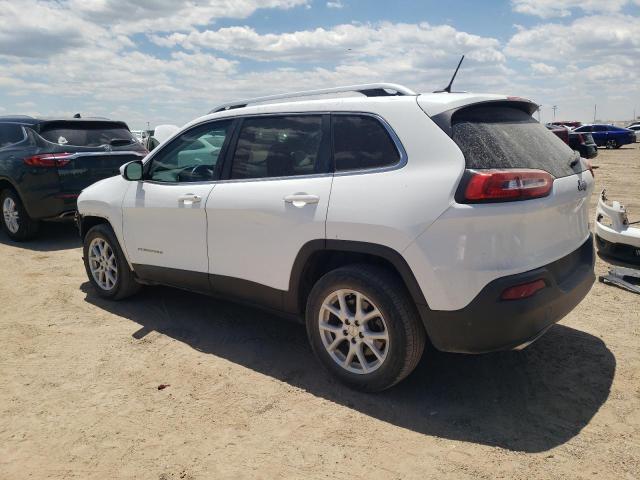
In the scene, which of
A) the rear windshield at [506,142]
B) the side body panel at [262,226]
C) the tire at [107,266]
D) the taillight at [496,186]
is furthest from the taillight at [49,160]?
the taillight at [496,186]

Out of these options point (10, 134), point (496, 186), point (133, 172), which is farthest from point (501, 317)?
point (10, 134)

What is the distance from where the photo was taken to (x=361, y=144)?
128 inches

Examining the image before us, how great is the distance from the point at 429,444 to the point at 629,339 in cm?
207

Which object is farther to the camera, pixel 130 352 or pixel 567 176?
pixel 130 352

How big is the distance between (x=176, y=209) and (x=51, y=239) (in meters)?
4.91

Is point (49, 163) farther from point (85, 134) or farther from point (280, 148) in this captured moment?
point (280, 148)

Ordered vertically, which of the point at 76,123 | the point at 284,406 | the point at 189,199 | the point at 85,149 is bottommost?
the point at 284,406

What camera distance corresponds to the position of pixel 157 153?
14.8 feet

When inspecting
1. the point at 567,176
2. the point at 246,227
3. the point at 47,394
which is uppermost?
the point at 567,176

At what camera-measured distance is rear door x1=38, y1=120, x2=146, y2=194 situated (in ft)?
24.1

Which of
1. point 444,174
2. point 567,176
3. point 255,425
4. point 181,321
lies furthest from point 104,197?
point 567,176

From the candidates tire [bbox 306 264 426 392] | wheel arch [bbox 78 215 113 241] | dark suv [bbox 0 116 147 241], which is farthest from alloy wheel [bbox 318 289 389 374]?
dark suv [bbox 0 116 147 241]

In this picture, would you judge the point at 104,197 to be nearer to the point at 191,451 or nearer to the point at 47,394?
the point at 47,394

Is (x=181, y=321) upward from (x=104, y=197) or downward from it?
downward
